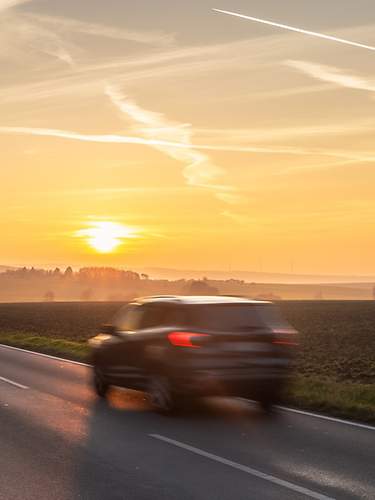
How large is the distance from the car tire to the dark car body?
1cm

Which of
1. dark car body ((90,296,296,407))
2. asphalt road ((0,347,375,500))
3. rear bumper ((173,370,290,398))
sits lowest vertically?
asphalt road ((0,347,375,500))

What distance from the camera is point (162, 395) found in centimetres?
1196

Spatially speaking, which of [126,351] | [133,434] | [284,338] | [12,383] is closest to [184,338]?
[284,338]

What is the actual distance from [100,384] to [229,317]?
329 centimetres

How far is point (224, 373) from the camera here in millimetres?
11500

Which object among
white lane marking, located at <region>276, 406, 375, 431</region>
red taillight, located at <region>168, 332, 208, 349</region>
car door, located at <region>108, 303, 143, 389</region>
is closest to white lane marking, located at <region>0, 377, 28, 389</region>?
car door, located at <region>108, 303, 143, 389</region>

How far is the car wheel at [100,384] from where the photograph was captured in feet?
45.5

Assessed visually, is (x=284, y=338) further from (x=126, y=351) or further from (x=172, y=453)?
(x=172, y=453)

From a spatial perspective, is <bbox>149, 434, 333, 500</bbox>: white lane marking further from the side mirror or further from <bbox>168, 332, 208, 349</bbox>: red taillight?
the side mirror

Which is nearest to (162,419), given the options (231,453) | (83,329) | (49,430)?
(49,430)

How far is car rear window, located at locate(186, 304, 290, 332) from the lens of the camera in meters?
11.7

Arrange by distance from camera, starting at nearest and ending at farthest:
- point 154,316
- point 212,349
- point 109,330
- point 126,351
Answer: point 212,349, point 154,316, point 126,351, point 109,330

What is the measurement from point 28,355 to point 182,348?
13422 mm

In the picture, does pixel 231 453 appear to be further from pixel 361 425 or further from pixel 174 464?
pixel 361 425
